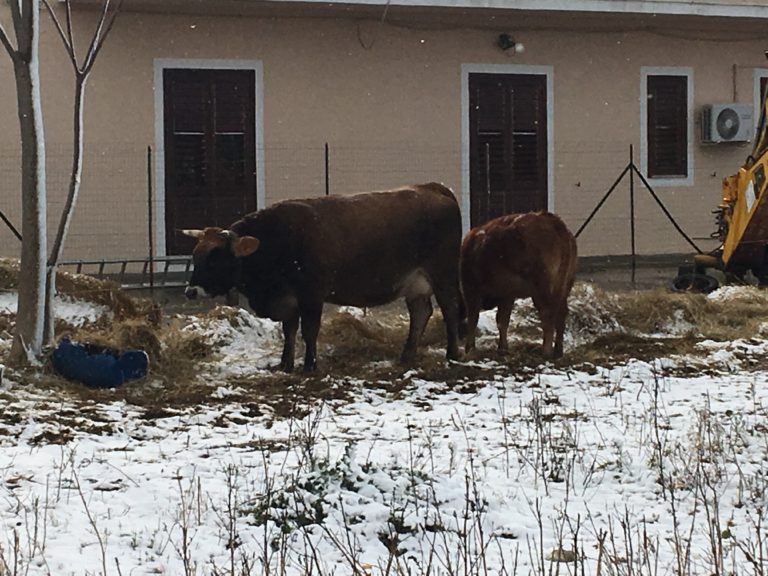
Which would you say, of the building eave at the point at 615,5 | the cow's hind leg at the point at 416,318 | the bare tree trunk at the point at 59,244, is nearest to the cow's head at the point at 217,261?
the bare tree trunk at the point at 59,244

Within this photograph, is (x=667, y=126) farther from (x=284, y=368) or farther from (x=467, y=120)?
(x=284, y=368)

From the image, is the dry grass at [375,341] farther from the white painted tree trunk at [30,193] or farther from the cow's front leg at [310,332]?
the white painted tree trunk at [30,193]

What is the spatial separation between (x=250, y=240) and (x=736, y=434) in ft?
14.0

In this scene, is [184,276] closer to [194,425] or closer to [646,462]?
[194,425]

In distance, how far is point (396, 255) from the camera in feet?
33.4

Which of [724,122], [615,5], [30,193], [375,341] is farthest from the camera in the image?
[724,122]

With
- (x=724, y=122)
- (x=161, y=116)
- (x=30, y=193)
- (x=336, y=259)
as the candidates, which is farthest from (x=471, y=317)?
(x=724, y=122)

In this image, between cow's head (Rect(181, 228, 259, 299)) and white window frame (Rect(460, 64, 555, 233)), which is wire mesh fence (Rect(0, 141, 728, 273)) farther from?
cow's head (Rect(181, 228, 259, 299))

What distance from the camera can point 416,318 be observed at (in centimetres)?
1047

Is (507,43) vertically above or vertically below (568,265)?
above

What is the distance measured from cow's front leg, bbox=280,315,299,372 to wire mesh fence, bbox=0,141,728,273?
582 centimetres

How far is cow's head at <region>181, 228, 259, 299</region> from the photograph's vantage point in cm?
970

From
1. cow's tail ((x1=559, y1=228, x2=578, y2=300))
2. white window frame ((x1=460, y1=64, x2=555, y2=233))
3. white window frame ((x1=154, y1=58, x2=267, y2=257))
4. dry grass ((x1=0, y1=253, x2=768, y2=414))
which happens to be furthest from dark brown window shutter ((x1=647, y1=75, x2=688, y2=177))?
cow's tail ((x1=559, y1=228, x2=578, y2=300))

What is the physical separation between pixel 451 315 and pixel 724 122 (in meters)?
10.1
